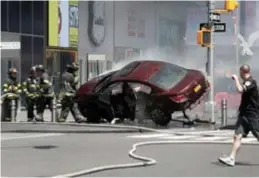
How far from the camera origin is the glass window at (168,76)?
1719 cm

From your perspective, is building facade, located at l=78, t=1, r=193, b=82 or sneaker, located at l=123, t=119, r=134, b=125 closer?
sneaker, located at l=123, t=119, r=134, b=125

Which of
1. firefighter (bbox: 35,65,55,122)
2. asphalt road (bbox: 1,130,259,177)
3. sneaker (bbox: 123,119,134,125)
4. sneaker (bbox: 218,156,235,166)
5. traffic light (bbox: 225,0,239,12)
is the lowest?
sneaker (bbox: 123,119,134,125)

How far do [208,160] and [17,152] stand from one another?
3434 millimetres

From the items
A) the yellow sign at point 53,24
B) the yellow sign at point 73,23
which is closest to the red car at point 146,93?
the yellow sign at point 53,24

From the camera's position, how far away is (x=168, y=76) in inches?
692

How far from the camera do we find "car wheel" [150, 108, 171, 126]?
683 inches

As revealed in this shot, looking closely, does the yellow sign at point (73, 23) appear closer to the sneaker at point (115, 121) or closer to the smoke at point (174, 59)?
the smoke at point (174, 59)

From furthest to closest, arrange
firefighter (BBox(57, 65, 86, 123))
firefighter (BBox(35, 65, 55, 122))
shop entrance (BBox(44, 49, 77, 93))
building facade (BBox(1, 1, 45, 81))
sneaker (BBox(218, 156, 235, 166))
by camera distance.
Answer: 1. shop entrance (BBox(44, 49, 77, 93))
2. building facade (BBox(1, 1, 45, 81))
3. firefighter (BBox(35, 65, 55, 122))
4. firefighter (BBox(57, 65, 86, 123))
5. sneaker (BBox(218, 156, 235, 166))

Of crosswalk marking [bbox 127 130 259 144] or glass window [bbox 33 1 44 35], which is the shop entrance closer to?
glass window [bbox 33 1 44 35]

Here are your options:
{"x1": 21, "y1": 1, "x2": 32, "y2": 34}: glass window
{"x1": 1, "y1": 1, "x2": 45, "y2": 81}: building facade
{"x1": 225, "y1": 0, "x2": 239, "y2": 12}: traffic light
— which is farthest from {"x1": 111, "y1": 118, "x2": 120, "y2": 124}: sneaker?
{"x1": 21, "y1": 1, "x2": 32, "y2": 34}: glass window

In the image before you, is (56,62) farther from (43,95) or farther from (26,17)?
(43,95)

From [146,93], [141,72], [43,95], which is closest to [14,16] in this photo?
[43,95]

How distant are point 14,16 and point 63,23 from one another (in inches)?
215

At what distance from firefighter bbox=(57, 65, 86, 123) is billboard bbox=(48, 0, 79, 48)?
1763cm
